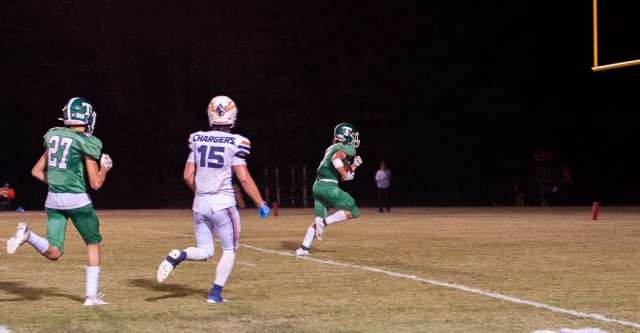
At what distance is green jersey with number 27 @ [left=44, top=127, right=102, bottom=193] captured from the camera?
8.88 meters

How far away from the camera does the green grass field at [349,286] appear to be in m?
8.04

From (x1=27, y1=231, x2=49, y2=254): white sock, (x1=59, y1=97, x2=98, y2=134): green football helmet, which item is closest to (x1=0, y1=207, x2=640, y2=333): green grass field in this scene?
A: (x1=27, y1=231, x2=49, y2=254): white sock

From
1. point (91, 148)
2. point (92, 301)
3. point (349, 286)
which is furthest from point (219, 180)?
point (349, 286)

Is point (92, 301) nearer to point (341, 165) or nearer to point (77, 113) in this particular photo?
point (77, 113)

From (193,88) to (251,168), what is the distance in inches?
177

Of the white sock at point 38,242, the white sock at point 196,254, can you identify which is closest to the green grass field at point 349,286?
the white sock at point 196,254

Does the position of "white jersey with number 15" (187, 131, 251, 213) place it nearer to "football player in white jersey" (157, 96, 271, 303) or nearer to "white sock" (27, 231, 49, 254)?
"football player in white jersey" (157, 96, 271, 303)

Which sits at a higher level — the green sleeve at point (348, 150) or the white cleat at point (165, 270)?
the green sleeve at point (348, 150)

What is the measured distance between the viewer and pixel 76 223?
901 cm

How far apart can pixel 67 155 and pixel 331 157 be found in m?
6.02

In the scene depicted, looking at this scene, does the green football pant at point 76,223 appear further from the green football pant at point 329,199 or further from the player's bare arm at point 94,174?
the green football pant at point 329,199

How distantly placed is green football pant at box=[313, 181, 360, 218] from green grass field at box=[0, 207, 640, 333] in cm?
66

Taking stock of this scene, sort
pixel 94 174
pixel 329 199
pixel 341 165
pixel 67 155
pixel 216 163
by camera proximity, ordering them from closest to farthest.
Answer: pixel 94 174, pixel 67 155, pixel 216 163, pixel 341 165, pixel 329 199

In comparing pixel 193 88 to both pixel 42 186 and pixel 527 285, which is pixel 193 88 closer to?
pixel 42 186
